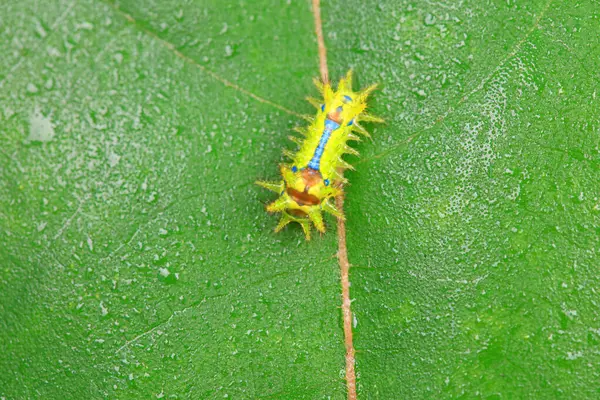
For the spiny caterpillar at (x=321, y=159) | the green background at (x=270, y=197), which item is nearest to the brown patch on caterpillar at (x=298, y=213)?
the spiny caterpillar at (x=321, y=159)

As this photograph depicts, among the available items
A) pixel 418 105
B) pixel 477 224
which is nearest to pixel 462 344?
pixel 477 224

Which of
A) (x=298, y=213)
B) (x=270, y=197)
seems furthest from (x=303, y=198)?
(x=270, y=197)

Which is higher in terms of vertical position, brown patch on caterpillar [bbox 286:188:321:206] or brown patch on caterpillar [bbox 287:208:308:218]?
brown patch on caterpillar [bbox 286:188:321:206]

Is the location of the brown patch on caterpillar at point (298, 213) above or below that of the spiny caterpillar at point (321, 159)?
below

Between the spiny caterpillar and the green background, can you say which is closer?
the green background

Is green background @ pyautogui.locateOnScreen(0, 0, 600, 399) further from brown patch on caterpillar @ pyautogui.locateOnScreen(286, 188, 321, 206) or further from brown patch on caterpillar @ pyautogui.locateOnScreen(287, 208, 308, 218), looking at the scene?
brown patch on caterpillar @ pyautogui.locateOnScreen(286, 188, 321, 206)

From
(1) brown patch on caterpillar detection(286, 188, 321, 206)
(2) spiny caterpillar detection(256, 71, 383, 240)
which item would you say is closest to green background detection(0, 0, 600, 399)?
(2) spiny caterpillar detection(256, 71, 383, 240)

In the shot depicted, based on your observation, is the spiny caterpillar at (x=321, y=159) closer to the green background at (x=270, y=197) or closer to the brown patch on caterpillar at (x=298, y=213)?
the brown patch on caterpillar at (x=298, y=213)

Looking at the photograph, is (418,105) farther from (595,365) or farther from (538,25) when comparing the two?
(595,365)

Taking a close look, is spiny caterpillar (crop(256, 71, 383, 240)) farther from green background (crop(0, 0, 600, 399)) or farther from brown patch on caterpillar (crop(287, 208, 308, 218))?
green background (crop(0, 0, 600, 399))
